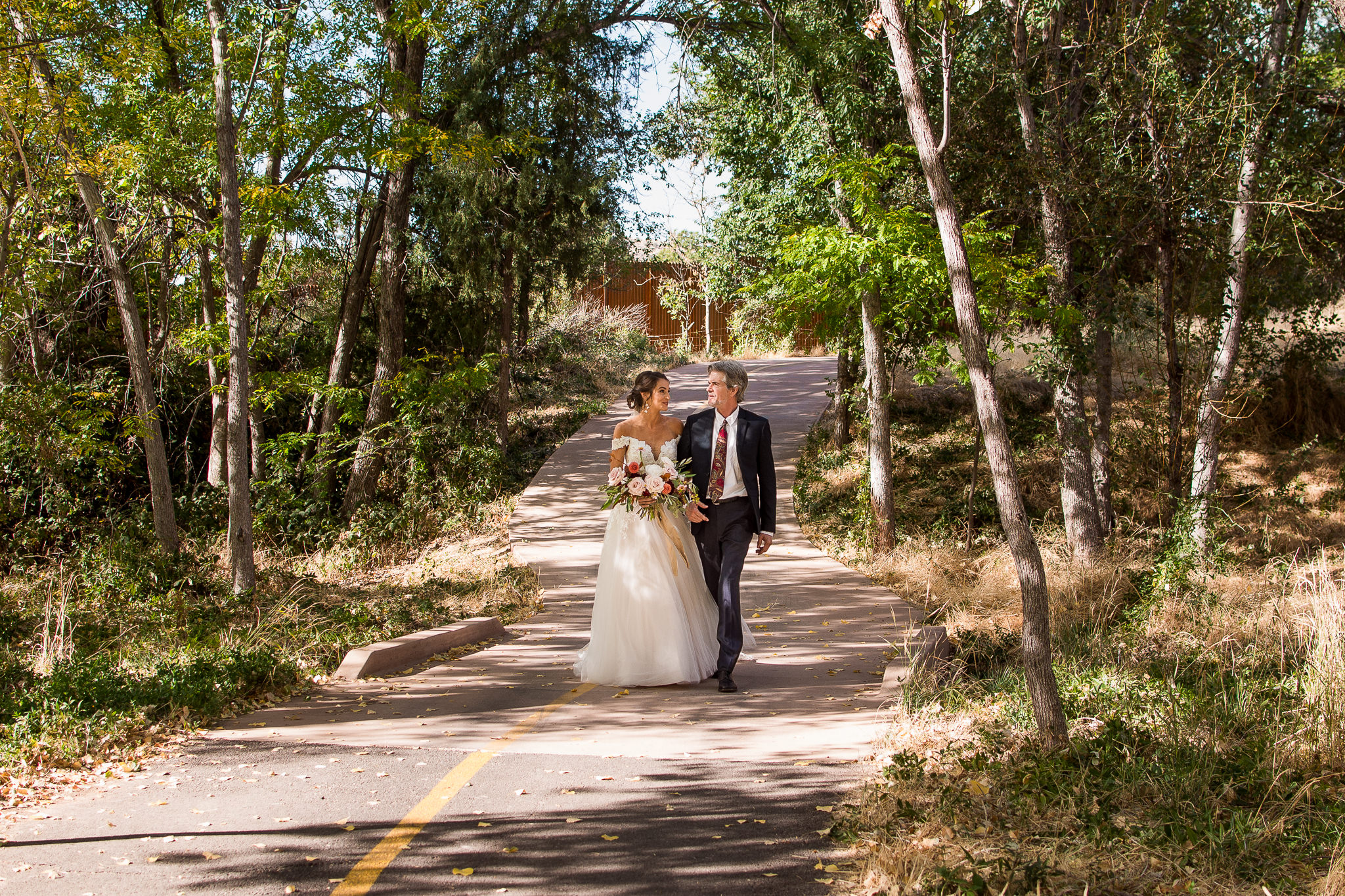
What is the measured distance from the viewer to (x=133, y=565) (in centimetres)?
1376

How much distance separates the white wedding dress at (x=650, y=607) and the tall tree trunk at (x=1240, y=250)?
718 centimetres

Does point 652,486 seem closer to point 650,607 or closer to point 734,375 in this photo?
point 650,607

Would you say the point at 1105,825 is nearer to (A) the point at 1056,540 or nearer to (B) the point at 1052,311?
(B) the point at 1052,311

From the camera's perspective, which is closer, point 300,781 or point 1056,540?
point 300,781

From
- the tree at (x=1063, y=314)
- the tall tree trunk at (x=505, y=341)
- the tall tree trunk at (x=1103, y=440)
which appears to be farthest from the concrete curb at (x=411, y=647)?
the tall tree trunk at (x=505, y=341)

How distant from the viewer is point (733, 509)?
7469 mm

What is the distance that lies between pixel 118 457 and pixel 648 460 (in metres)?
10.6

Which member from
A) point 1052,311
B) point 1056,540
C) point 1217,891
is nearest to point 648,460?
point 1217,891

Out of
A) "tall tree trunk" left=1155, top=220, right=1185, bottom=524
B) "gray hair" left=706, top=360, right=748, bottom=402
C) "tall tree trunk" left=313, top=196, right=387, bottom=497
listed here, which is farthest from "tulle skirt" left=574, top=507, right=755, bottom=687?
"tall tree trunk" left=313, top=196, right=387, bottom=497

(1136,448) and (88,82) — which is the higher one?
(88,82)

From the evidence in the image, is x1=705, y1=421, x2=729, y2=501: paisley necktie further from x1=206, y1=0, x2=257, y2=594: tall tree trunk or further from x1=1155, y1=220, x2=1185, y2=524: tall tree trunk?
x1=1155, y1=220, x2=1185, y2=524: tall tree trunk

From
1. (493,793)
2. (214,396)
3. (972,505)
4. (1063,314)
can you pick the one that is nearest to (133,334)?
(214,396)

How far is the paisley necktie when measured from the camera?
7.46m

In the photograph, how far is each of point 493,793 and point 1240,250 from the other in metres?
11.6
